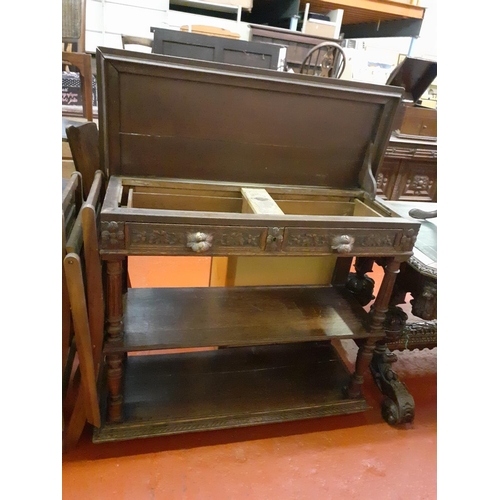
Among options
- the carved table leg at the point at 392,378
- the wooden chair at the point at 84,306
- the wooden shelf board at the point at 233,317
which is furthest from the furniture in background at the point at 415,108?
the wooden chair at the point at 84,306

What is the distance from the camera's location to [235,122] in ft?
4.79

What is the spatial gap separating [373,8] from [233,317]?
3734 mm

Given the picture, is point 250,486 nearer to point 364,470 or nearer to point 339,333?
point 364,470

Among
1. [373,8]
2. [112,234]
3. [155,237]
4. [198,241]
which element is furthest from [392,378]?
[373,8]

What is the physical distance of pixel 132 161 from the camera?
4.68 ft

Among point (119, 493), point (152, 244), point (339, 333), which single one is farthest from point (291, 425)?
point (152, 244)

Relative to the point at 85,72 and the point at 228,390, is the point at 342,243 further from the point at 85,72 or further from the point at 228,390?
the point at 85,72

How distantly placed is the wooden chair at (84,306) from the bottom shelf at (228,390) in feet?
0.40

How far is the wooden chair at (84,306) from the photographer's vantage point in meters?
1.05

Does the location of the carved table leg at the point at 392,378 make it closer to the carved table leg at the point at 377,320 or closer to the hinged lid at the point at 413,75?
the carved table leg at the point at 377,320

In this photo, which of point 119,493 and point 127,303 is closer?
point 119,493

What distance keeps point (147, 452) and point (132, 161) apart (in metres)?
1.11

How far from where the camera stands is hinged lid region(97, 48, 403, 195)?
1303mm

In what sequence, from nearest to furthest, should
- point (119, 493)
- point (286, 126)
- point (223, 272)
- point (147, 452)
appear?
point (119, 493), point (147, 452), point (286, 126), point (223, 272)
